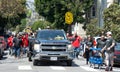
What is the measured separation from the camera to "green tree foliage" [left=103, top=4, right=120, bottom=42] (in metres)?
41.2

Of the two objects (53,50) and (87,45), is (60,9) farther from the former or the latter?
(53,50)

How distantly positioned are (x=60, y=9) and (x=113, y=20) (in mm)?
15988

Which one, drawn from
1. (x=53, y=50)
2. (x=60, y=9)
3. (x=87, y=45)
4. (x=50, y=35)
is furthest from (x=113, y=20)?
(x=53, y=50)

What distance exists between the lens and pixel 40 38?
971 inches

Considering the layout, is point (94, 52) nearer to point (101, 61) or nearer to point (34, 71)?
point (101, 61)

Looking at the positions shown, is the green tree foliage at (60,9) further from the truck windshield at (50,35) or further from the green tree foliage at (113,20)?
A: the truck windshield at (50,35)

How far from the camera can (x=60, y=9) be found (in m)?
58.6

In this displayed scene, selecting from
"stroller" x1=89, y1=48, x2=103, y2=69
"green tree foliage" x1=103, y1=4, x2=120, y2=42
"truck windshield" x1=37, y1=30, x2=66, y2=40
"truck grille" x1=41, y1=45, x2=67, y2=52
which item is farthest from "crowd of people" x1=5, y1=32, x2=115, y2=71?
"green tree foliage" x1=103, y1=4, x2=120, y2=42

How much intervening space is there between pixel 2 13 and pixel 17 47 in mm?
24327

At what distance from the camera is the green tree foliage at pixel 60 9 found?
186ft

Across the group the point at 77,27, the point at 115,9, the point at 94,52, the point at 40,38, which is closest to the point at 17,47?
the point at 40,38

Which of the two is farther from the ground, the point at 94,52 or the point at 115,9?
the point at 115,9

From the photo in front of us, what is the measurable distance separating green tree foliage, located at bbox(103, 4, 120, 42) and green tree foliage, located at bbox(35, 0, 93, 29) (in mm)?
11473

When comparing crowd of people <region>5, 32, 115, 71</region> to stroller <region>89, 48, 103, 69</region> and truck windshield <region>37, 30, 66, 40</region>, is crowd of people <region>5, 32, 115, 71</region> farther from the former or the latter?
truck windshield <region>37, 30, 66, 40</region>
